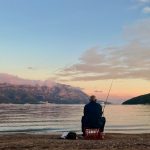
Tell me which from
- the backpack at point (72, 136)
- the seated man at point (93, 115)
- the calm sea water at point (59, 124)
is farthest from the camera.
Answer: the calm sea water at point (59, 124)

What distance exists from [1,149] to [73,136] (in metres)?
6.21

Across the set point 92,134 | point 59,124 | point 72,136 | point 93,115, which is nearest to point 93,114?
point 93,115

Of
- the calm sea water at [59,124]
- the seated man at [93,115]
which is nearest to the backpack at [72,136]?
the seated man at [93,115]

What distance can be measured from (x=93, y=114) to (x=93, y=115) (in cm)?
6

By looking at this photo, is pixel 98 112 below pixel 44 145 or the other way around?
the other way around

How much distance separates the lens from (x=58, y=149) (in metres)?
18.4

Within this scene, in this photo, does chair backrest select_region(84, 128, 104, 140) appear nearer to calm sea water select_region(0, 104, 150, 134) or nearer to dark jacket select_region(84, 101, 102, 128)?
dark jacket select_region(84, 101, 102, 128)

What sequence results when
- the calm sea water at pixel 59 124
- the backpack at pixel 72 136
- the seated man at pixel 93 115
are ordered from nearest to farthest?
the backpack at pixel 72 136
the seated man at pixel 93 115
the calm sea water at pixel 59 124

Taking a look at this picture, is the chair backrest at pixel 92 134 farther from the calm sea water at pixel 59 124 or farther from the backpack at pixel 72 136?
the calm sea water at pixel 59 124

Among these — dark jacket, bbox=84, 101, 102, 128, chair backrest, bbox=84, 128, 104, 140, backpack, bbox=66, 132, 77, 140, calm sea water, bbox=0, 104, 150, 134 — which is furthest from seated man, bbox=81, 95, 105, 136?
calm sea water, bbox=0, 104, 150, 134

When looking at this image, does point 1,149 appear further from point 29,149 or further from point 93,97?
point 93,97

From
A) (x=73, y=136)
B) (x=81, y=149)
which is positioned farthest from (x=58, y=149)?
(x=73, y=136)

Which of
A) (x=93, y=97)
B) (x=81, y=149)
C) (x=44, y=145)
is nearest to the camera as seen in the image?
(x=81, y=149)

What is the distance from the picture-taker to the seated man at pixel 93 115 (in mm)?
24328
